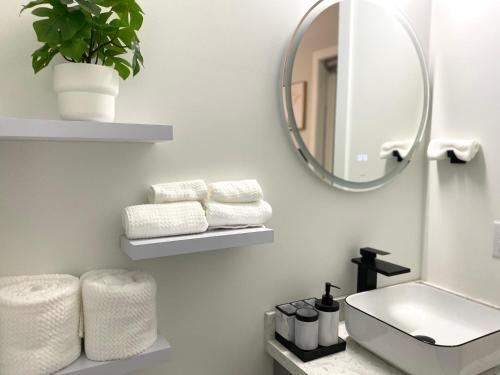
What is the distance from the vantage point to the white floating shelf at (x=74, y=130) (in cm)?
74

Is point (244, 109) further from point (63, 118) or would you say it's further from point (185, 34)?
point (63, 118)

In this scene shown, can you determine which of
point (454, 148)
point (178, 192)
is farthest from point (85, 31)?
point (454, 148)

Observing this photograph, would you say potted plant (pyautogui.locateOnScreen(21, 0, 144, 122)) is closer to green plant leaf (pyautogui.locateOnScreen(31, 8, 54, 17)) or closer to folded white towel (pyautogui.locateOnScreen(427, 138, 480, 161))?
green plant leaf (pyautogui.locateOnScreen(31, 8, 54, 17))

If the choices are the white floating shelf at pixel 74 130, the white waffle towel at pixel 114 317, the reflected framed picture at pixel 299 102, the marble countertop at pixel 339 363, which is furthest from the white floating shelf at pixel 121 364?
the reflected framed picture at pixel 299 102

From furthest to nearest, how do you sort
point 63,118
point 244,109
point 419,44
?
point 419,44, point 244,109, point 63,118

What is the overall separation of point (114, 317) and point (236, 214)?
392 millimetres

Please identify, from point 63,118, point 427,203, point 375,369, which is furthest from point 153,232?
point 427,203

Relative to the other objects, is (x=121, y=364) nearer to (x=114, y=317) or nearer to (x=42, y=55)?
(x=114, y=317)

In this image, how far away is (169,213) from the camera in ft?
3.15

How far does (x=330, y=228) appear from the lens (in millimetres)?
1377

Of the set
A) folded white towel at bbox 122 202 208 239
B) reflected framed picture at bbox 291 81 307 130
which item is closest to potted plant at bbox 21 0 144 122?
A: folded white towel at bbox 122 202 208 239

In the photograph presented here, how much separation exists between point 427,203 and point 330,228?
0.50 m

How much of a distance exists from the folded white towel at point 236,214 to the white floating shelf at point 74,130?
0.25m

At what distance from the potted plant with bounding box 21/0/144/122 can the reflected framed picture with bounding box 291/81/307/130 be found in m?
0.53
